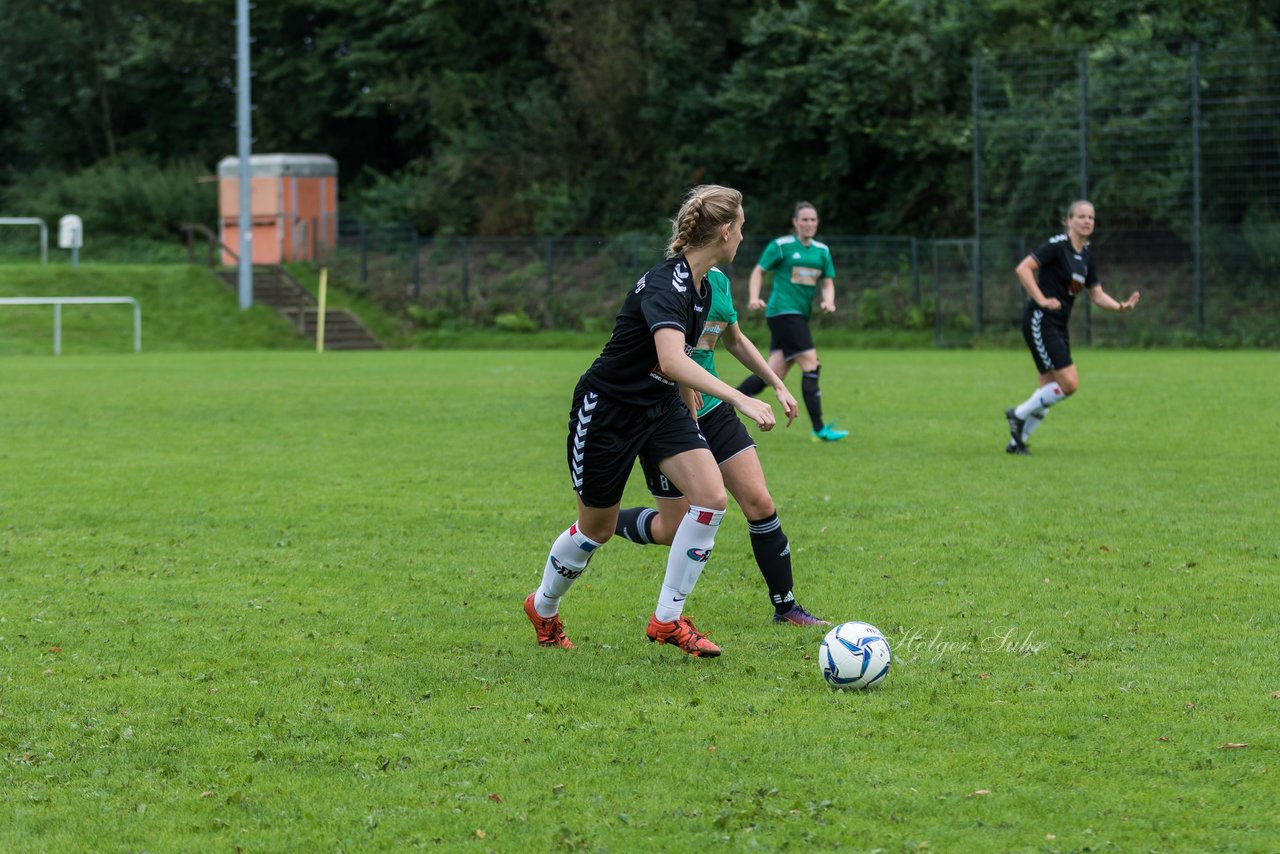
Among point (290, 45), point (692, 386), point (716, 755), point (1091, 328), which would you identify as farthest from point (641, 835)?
point (290, 45)

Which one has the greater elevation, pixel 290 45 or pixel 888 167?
pixel 290 45

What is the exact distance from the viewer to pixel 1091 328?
28.9 m

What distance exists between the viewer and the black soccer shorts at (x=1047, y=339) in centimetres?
1273

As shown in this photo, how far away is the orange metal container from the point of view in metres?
39.6

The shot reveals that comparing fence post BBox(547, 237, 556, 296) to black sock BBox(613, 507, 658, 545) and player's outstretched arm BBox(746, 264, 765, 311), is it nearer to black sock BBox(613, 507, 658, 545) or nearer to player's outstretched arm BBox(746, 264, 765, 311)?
player's outstretched arm BBox(746, 264, 765, 311)

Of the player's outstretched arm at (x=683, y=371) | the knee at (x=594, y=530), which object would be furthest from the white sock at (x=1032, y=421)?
the player's outstretched arm at (x=683, y=371)

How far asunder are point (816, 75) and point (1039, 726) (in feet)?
107

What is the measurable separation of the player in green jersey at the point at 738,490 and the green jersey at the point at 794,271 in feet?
23.9

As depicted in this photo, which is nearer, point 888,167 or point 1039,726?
point 1039,726

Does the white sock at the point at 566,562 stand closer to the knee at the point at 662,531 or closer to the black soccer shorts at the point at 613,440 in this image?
the black soccer shorts at the point at 613,440

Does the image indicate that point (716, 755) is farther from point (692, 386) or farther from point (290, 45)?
point (290, 45)

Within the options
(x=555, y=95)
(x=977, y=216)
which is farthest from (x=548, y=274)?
(x=555, y=95)

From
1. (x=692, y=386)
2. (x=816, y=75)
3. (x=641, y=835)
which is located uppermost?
(x=816, y=75)

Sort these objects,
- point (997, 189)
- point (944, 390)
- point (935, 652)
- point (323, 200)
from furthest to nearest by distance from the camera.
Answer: point (323, 200), point (997, 189), point (944, 390), point (935, 652)
